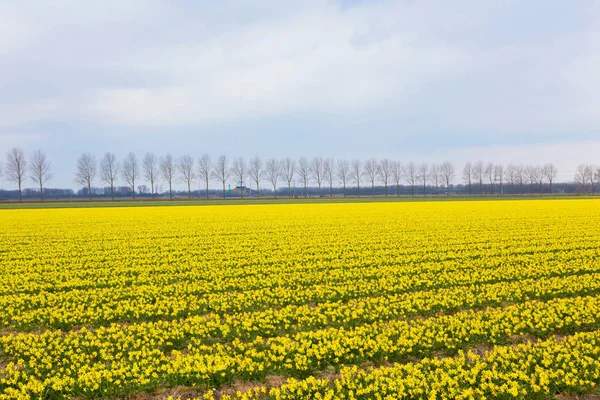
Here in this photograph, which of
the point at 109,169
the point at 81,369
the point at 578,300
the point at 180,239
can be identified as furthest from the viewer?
the point at 109,169

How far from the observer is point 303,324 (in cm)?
851

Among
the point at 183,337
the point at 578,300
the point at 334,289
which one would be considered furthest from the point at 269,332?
the point at 578,300

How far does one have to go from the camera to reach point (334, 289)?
36.2 ft

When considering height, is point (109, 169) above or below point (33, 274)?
above

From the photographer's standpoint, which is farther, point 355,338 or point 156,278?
point 156,278

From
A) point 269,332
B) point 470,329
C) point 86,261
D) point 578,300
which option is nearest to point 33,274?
point 86,261

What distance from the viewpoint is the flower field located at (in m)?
6.05

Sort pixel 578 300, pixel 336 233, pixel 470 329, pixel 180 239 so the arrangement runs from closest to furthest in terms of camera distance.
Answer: pixel 470 329 → pixel 578 300 → pixel 180 239 → pixel 336 233

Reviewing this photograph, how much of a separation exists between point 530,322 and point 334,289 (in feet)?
15.4

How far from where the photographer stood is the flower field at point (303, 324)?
6.05 meters

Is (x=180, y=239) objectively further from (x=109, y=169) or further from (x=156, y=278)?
(x=109, y=169)

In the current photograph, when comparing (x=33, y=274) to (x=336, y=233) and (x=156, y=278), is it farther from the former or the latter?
(x=336, y=233)

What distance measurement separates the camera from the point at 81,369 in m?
6.38

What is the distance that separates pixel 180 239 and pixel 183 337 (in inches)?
585
